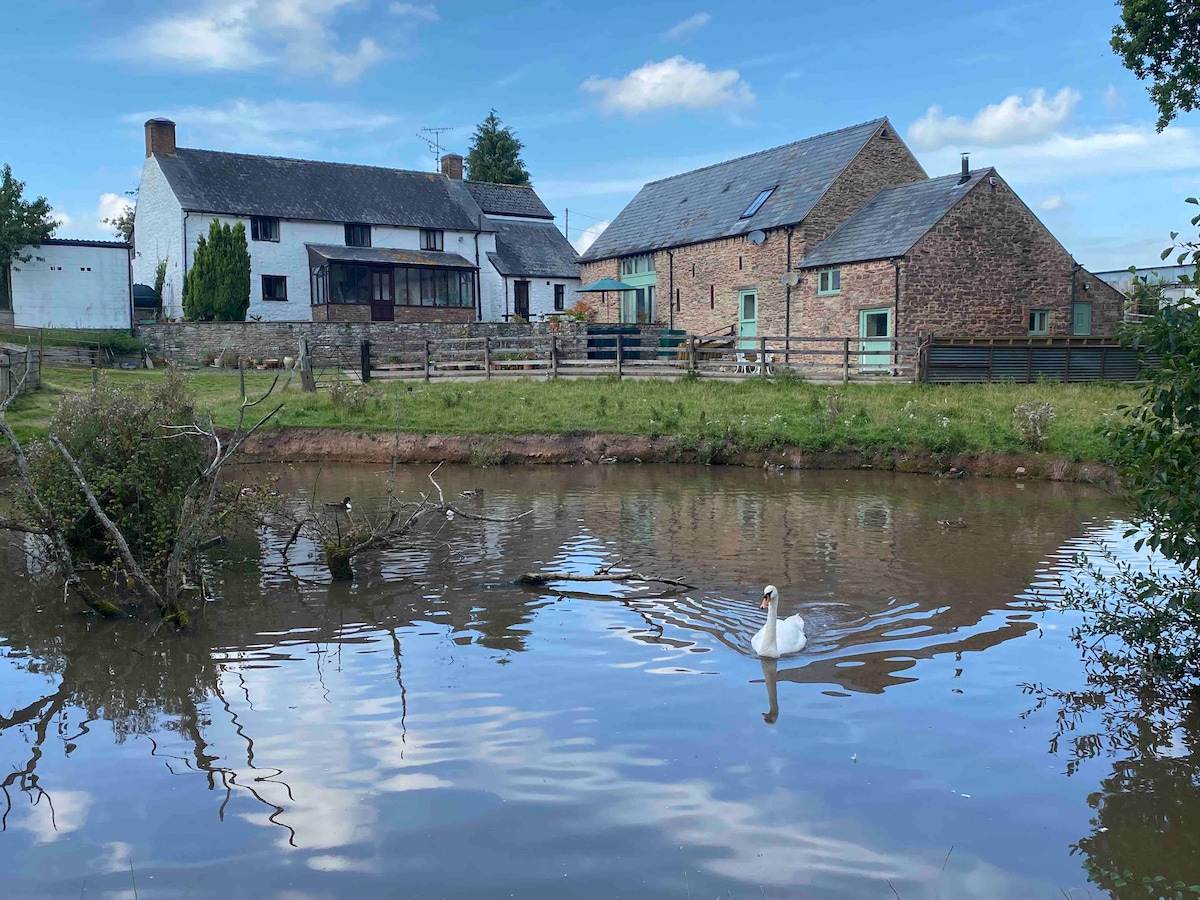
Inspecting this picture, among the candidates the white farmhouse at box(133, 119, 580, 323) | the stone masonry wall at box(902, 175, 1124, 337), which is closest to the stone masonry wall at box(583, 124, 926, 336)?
the stone masonry wall at box(902, 175, 1124, 337)

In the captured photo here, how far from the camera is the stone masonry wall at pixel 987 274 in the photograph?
30.9 meters

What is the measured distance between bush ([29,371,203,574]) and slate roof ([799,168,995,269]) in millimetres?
24028

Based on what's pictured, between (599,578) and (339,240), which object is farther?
(339,240)

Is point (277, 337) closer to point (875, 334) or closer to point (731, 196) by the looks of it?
point (731, 196)

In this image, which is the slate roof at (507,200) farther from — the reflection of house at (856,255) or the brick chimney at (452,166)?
the reflection of house at (856,255)

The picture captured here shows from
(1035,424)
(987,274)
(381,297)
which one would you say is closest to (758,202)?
(987,274)

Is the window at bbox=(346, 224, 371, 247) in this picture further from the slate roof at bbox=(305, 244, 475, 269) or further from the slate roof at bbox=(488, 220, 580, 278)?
the slate roof at bbox=(488, 220, 580, 278)

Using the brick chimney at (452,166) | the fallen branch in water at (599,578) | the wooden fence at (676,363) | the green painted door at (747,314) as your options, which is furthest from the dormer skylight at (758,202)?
the fallen branch in water at (599,578)

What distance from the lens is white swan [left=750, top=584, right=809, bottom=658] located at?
8882 millimetres

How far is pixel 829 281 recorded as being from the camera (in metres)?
33.7

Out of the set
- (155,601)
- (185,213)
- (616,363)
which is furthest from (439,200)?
(155,601)

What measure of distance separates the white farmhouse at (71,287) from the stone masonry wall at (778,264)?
22.5 metres

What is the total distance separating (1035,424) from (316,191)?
3585cm

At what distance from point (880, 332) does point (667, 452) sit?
12.5 meters
